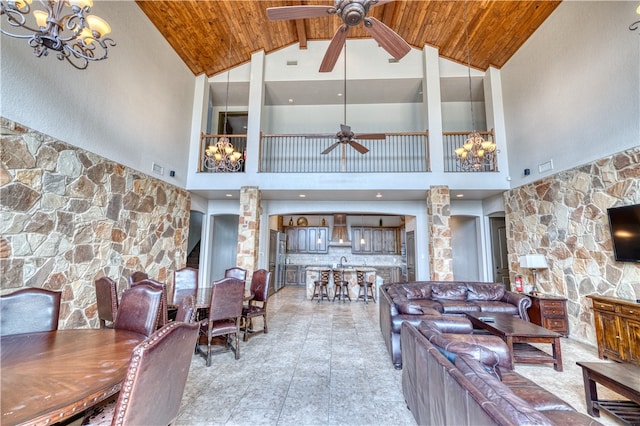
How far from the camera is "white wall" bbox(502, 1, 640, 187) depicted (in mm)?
3541

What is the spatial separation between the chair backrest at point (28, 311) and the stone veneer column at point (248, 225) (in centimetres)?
409

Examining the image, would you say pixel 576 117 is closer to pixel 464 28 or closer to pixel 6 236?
pixel 464 28

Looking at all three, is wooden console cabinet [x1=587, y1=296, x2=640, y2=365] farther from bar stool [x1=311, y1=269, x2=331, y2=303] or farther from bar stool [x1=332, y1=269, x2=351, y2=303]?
bar stool [x1=311, y1=269, x2=331, y2=303]

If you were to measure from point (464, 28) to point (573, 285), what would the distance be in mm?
5431

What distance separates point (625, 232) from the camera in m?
3.45

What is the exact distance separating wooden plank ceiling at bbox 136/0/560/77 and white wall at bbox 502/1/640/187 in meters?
0.50

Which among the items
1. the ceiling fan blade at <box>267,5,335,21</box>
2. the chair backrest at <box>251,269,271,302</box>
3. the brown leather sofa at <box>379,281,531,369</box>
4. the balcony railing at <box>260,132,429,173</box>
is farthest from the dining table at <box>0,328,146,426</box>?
the balcony railing at <box>260,132,429,173</box>

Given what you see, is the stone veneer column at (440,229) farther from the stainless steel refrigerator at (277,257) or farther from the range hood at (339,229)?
the stainless steel refrigerator at (277,257)

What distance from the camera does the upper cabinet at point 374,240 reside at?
9945 mm

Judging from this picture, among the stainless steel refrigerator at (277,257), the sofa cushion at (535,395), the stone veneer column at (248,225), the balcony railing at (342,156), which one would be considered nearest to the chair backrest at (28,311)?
the sofa cushion at (535,395)

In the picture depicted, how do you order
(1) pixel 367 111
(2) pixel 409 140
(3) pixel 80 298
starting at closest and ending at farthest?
(3) pixel 80 298 → (2) pixel 409 140 → (1) pixel 367 111

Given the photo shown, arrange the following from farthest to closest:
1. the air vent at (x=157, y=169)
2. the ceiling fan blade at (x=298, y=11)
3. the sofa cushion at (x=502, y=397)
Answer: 1. the air vent at (x=157, y=169)
2. the ceiling fan blade at (x=298, y=11)
3. the sofa cushion at (x=502, y=397)

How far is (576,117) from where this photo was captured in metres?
4.33

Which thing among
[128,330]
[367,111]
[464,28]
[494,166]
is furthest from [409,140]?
[128,330]
